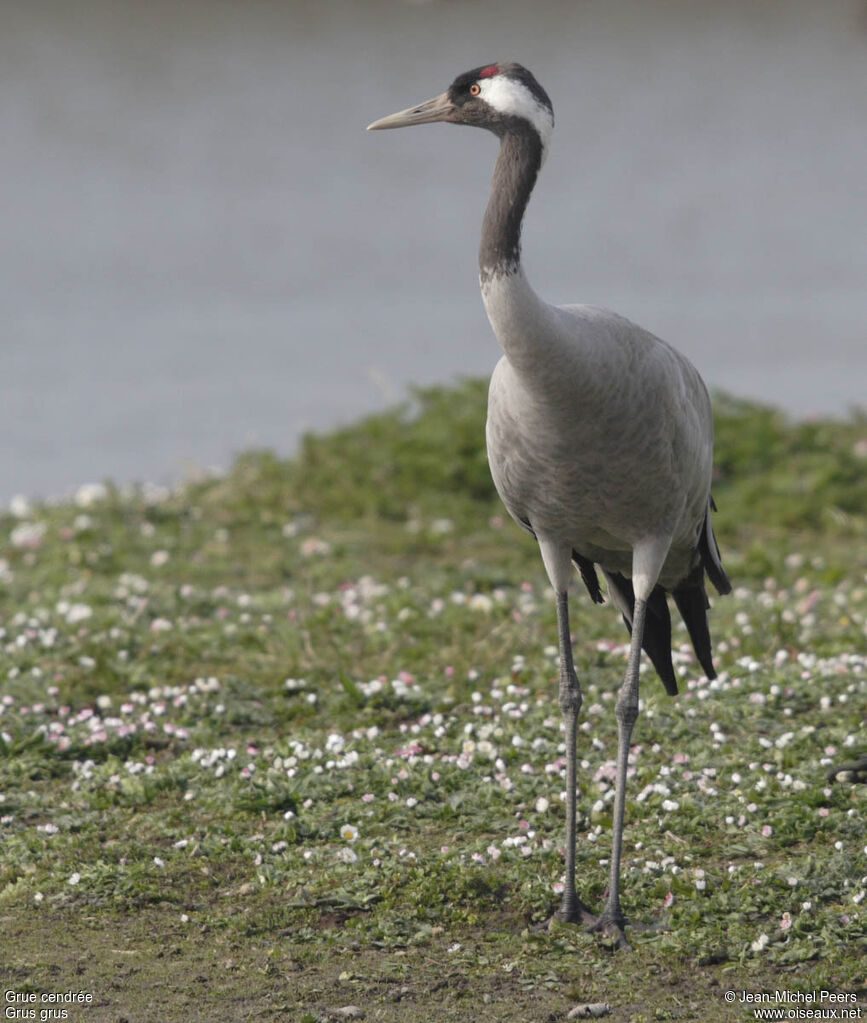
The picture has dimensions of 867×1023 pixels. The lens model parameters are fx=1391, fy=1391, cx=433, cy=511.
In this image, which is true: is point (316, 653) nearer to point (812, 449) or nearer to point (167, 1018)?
point (167, 1018)

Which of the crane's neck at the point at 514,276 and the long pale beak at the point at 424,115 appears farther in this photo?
the long pale beak at the point at 424,115

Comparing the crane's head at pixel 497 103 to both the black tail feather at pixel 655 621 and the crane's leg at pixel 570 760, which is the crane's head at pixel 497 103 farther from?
the black tail feather at pixel 655 621

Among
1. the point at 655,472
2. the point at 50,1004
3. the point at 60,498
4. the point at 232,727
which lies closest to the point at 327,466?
the point at 60,498

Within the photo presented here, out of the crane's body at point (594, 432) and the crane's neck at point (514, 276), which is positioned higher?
the crane's neck at point (514, 276)

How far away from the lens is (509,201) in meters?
4.19

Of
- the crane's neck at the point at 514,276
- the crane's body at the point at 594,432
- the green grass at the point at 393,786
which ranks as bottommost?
the green grass at the point at 393,786

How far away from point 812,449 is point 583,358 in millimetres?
6139

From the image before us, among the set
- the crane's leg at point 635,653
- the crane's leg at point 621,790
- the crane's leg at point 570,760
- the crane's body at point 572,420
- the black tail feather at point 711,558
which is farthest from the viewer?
the black tail feather at point 711,558

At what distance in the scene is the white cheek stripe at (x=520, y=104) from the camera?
425cm

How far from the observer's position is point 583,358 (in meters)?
4.23

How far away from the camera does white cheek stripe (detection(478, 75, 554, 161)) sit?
14.0ft

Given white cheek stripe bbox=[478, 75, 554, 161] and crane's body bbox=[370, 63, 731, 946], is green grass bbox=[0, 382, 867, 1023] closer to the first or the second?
crane's body bbox=[370, 63, 731, 946]

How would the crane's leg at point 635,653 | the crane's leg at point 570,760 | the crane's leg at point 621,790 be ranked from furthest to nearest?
1. the crane's leg at point 635,653
2. the crane's leg at point 570,760
3. the crane's leg at point 621,790

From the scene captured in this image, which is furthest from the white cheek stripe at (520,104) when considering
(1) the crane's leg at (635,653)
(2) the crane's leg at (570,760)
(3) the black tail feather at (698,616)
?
(3) the black tail feather at (698,616)
